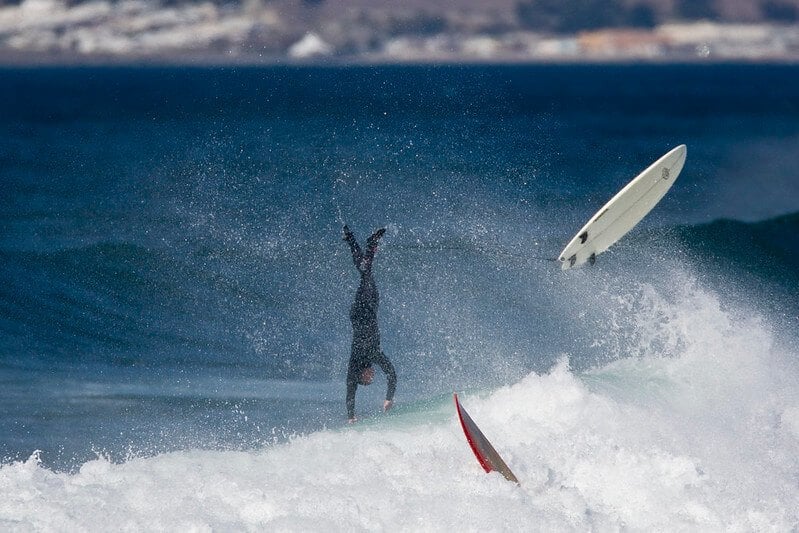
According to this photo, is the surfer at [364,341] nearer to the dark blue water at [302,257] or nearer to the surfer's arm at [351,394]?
the surfer's arm at [351,394]

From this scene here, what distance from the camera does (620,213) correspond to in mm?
12055

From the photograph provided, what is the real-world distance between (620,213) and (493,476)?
5015 mm

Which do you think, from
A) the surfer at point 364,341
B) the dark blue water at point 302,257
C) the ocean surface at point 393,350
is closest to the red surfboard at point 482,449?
the ocean surface at point 393,350

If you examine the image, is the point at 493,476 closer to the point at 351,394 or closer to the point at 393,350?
the point at 351,394

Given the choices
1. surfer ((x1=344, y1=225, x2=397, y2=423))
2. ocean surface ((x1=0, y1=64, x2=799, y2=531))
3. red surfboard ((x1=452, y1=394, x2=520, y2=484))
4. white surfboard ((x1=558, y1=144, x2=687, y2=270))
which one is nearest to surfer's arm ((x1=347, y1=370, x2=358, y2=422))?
surfer ((x1=344, y1=225, x2=397, y2=423))

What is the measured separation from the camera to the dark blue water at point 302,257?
1120cm

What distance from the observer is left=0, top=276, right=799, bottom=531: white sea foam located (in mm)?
7273

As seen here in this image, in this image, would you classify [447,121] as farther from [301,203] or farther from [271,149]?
[301,203]

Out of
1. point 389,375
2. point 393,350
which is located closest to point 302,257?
point 393,350

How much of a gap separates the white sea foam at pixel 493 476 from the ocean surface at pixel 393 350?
0.02 m

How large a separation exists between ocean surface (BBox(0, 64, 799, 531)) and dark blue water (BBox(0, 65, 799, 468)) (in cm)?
6

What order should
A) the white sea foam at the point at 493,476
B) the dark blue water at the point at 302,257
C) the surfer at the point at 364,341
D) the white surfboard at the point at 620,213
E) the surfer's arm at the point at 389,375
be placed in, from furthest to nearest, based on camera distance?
the white surfboard at the point at 620,213 < the dark blue water at the point at 302,257 < the surfer's arm at the point at 389,375 < the surfer at the point at 364,341 < the white sea foam at the point at 493,476

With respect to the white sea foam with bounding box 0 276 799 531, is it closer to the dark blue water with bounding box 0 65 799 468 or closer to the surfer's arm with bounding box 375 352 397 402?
Answer: the surfer's arm with bounding box 375 352 397 402

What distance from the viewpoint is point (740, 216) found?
2453cm
